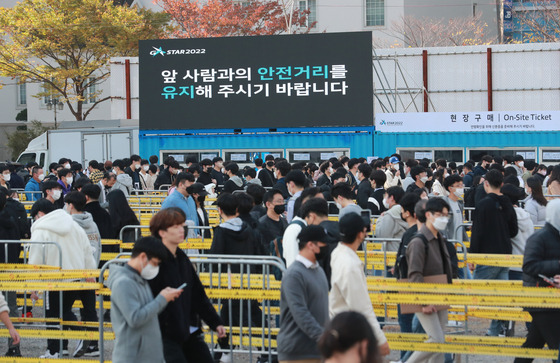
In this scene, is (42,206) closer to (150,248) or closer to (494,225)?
(150,248)

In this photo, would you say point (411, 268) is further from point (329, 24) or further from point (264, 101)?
point (329, 24)

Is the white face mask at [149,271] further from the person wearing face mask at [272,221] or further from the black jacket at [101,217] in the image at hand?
the black jacket at [101,217]

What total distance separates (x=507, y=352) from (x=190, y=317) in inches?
113

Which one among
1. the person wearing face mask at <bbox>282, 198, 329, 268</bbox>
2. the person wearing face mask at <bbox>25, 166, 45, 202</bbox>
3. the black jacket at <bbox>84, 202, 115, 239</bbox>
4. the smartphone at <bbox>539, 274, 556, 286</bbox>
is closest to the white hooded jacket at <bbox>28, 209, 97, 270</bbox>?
the black jacket at <bbox>84, 202, 115, 239</bbox>

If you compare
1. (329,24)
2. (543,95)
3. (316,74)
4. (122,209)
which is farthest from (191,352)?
(329,24)

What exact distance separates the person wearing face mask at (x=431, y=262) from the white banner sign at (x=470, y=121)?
2016 centimetres

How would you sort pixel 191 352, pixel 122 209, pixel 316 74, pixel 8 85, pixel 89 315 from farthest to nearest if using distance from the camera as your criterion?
pixel 8 85, pixel 316 74, pixel 122 209, pixel 89 315, pixel 191 352

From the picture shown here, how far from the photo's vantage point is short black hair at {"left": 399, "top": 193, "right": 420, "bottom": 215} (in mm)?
8789

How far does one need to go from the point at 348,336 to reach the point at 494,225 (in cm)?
681

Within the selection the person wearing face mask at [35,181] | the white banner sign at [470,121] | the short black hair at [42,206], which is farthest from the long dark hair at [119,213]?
the white banner sign at [470,121]

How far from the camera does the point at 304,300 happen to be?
20.2 feet

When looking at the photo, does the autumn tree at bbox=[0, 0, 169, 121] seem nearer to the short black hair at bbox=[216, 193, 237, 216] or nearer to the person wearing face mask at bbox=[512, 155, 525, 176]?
the person wearing face mask at bbox=[512, 155, 525, 176]

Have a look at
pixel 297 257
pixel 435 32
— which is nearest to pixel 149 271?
pixel 297 257

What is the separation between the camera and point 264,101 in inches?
1137
